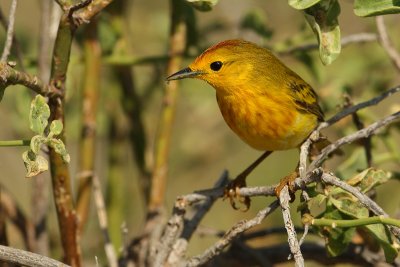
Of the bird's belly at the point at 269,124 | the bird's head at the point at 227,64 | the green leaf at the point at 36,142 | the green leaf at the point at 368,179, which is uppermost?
the bird's head at the point at 227,64

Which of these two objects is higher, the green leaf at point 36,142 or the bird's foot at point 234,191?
the bird's foot at point 234,191

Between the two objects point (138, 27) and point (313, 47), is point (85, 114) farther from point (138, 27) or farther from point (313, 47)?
point (138, 27)

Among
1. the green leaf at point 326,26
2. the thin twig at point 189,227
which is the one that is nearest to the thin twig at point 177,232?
the thin twig at point 189,227

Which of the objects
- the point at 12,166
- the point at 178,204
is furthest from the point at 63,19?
the point at 12,166

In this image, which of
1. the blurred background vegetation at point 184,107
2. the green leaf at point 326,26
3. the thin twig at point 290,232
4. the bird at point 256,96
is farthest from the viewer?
the blurred background vegetation at point 184,107

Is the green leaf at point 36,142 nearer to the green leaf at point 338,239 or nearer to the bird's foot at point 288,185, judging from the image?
the bird's foot at point 288,185

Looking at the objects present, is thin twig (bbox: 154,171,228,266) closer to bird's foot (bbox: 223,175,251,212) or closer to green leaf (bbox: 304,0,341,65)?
bird's foot (bbox: 223,175,251,212)

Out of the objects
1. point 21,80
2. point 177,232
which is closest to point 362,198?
point 177,232

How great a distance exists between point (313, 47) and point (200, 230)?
3.19 ft

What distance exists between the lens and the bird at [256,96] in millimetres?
3459

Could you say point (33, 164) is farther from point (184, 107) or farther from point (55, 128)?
point (184, 107)

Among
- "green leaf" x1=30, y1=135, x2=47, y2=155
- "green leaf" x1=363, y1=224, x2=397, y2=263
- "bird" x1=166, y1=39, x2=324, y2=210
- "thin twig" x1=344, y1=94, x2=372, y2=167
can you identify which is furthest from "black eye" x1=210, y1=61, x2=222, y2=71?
"green leaf" x1=30, y1=135, x2=47, y2=155

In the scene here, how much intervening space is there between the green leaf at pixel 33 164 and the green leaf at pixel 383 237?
1022mm

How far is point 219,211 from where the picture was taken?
16.1ft
